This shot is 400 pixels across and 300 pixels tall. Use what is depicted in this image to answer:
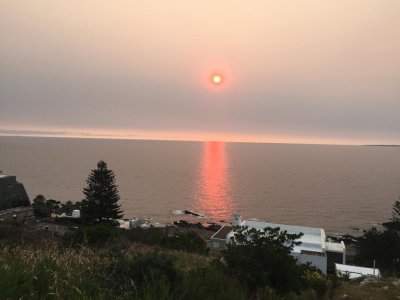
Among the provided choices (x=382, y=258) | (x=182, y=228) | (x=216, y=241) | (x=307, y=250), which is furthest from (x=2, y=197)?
(x=382, y=258)

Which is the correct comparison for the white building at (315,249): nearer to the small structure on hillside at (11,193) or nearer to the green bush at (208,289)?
the green bush at (208,289)

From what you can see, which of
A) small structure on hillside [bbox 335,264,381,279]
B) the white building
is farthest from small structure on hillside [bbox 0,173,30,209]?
small structure on hillside [bbox 335,264,381,279]

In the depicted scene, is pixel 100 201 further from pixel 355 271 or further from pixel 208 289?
pixel 208 289

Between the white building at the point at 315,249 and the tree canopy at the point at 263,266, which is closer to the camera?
the tree canopy at the point at 263,266

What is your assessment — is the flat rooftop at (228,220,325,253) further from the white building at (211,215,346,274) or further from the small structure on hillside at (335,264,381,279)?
the small structure on hillside at (335,264,381,279)

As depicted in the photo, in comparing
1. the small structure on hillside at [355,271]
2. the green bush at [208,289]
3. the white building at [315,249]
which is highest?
the green bush at [208,289]

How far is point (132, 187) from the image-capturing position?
8069 cm

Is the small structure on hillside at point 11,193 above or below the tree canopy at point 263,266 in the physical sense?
below

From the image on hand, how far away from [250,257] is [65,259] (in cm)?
529

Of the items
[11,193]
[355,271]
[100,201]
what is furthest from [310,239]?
[11,193]

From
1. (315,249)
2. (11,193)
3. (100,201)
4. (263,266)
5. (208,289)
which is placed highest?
(208,289)

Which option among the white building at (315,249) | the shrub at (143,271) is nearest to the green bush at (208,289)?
the shrub at (143,271)

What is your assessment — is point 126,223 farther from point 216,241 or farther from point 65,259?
point 65,259

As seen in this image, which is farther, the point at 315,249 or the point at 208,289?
the point at 315,249
